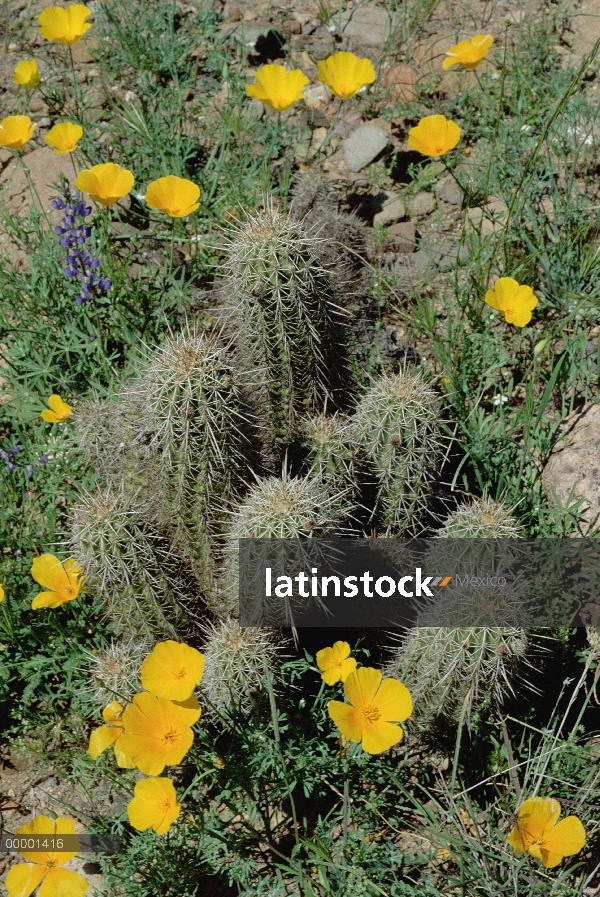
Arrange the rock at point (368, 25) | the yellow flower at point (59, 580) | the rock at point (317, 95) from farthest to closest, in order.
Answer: the rock at point (368, 25), the rock at point (317, 95), the yellow flower at point (59, 580)

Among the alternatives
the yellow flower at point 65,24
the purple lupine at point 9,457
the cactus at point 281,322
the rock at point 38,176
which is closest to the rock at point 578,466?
the cactus at point 281,322

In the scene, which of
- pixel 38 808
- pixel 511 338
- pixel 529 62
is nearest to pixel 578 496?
pixel 511 338

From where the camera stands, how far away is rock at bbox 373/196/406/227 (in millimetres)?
4434

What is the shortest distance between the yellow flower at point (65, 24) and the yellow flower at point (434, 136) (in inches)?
67.8

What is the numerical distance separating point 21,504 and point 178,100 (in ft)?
8.37

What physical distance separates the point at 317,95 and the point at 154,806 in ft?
14.0

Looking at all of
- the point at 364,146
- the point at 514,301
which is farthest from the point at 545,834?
the point at 364,146

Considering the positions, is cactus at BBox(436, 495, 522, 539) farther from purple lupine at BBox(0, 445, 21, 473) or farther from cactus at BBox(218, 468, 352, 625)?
purple lupine at BBox(0, 445, 21, 473)

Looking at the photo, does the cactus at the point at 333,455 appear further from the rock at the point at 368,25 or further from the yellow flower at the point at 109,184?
the rock at the point at 368,25

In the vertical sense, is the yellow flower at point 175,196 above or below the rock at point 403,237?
above

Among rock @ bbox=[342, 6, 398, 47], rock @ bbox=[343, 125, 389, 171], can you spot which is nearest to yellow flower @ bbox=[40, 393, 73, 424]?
rock @ bbox=[343, 125, 389, 171]

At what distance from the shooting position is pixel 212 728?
9.66 ft

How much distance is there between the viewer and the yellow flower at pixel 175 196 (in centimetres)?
324

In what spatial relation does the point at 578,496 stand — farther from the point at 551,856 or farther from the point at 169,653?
the point at 169,653
